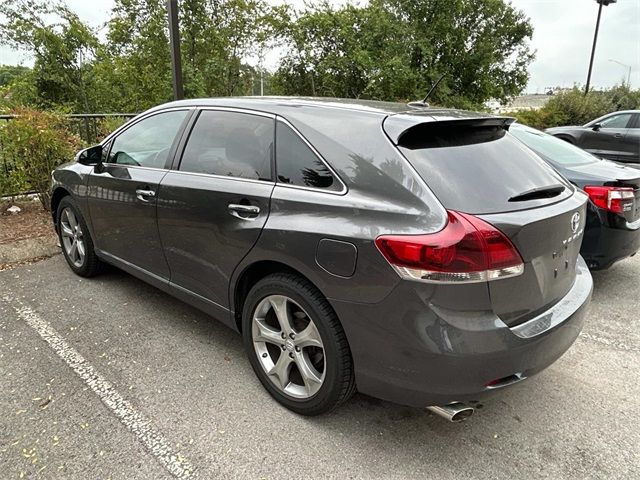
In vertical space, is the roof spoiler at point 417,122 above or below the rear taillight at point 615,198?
above

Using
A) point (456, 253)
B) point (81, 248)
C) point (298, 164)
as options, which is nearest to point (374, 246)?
point (456, 253)

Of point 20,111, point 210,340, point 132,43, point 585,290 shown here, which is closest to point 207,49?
point 132,43

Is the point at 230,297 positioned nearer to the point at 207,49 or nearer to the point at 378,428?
the point at 378,428

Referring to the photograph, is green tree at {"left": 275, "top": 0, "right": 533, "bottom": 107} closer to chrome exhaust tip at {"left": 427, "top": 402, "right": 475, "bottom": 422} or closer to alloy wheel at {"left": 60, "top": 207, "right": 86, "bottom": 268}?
alloy wheel at {"left": 60, "top": 207, "right": 86, "bottom": 268}

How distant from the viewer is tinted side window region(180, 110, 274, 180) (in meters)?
2.60

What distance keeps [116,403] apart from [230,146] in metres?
1.57

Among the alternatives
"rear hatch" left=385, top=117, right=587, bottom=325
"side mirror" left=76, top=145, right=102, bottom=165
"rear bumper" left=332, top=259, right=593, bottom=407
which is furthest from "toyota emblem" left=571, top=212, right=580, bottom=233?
"side mirror" left=76, top=145, right=102, bottom=165

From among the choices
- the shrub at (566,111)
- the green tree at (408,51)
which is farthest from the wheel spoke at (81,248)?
the shrub at (566,111)

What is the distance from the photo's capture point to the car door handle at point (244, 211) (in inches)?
97.6

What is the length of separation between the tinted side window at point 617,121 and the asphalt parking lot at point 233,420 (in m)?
9.46

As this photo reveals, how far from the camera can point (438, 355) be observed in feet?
6.23

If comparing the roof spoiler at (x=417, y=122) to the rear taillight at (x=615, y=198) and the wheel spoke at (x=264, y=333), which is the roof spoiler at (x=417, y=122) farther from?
the rear taillight at (x=615, y=198)

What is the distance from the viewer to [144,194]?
3.19 m

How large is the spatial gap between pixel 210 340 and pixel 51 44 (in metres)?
12.0
